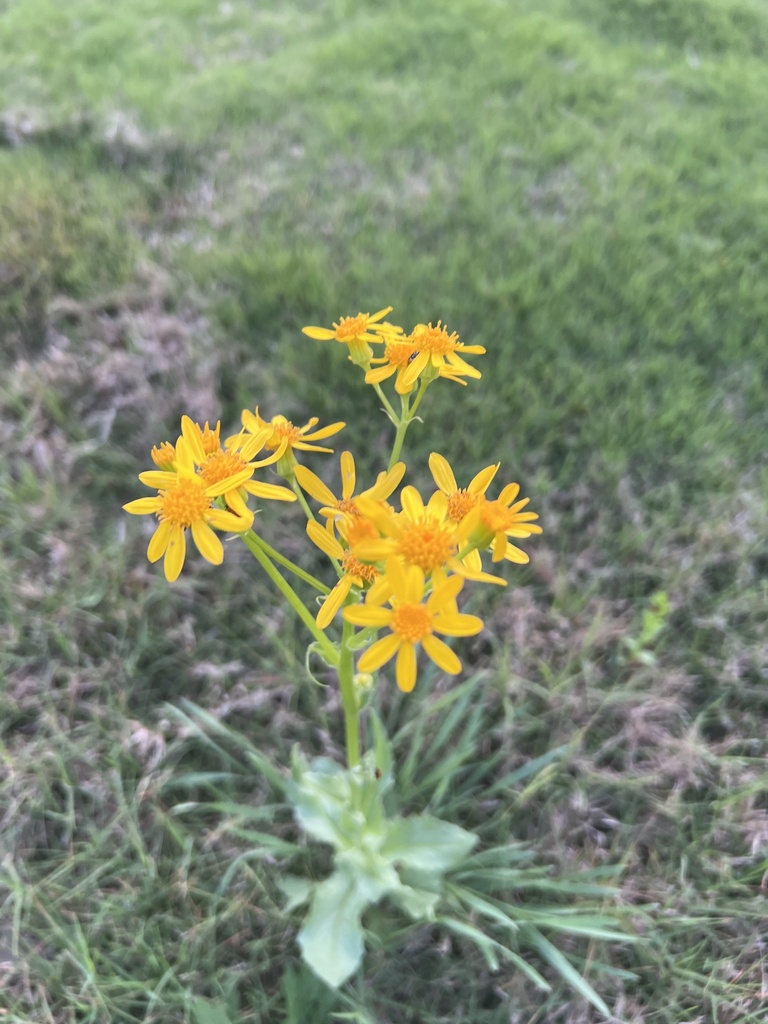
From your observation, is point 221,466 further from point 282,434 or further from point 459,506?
point 459,506

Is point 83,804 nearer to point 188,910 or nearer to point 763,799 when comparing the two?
point 188,910

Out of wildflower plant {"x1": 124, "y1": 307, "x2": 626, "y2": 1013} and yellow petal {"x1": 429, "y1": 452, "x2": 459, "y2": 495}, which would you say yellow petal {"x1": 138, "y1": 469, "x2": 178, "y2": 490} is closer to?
wildflower plant {"x1": 124, "y1": 307, "x2": 626, "y2": 1013}

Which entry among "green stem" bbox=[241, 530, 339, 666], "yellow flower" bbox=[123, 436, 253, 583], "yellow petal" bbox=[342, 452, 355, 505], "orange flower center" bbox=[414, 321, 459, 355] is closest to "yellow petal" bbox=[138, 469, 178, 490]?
"yellow flower" bbox=[123, 436, 253, 583]

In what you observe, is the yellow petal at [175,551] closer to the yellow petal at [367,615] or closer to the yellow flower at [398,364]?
the yellow petal at [367,615]

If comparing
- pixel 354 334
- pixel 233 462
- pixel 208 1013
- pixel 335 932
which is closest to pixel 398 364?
pixel 354 334

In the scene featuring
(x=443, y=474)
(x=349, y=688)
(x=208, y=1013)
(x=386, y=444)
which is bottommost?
(x=208, y=1013)

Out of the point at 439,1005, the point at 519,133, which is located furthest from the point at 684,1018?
the point at 519,133

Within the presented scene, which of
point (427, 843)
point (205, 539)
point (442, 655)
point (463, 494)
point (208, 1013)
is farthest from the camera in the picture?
point (427, 843)
